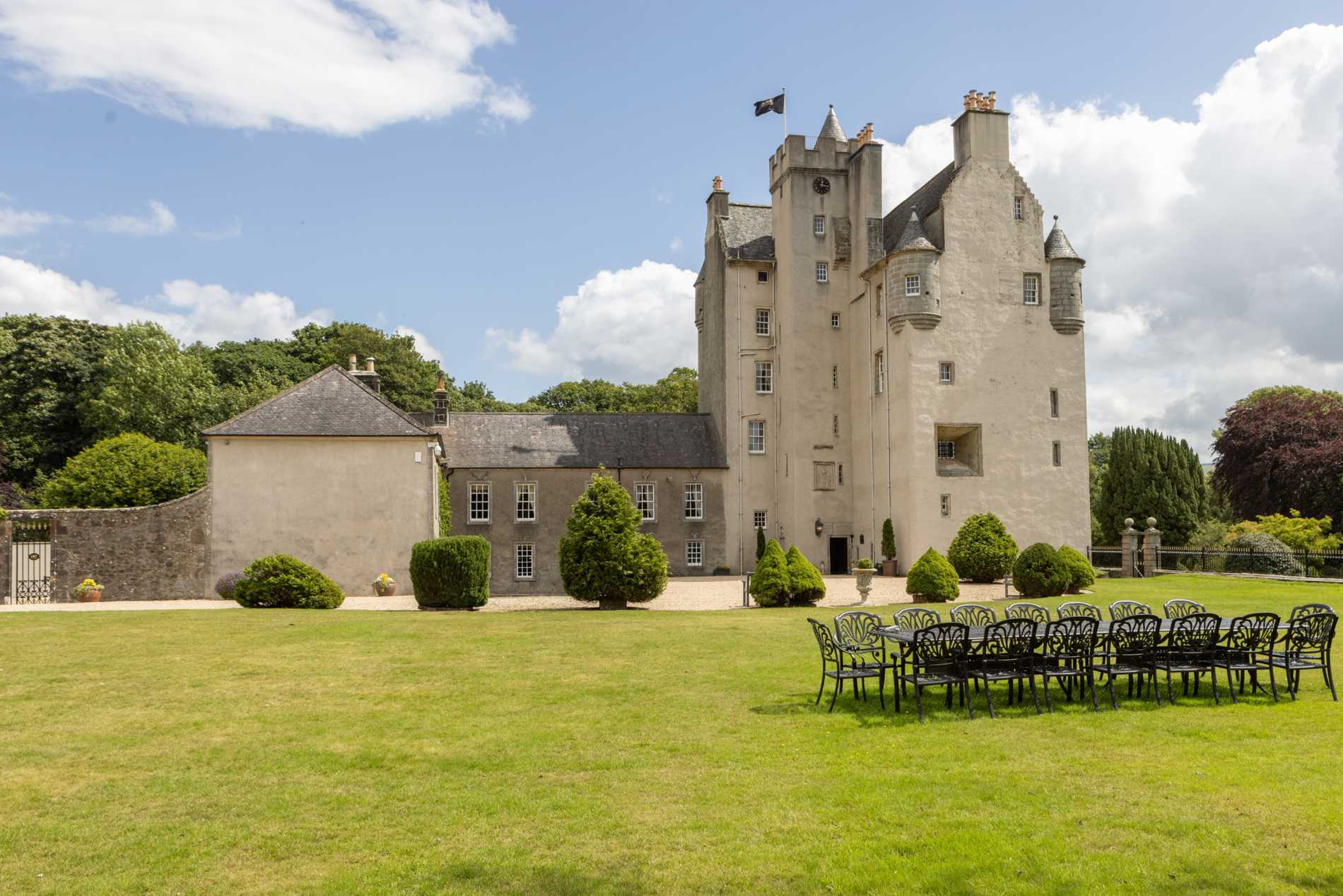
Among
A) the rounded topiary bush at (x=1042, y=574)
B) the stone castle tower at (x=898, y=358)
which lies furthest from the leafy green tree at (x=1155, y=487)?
the rounded topiary bush at (x=1042, y=574)

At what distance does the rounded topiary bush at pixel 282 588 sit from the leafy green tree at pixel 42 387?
35317 millimetres

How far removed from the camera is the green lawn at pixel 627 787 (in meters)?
5.98

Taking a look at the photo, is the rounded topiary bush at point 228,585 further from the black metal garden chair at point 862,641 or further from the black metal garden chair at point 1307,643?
the black metal garden chair at point 1307,643

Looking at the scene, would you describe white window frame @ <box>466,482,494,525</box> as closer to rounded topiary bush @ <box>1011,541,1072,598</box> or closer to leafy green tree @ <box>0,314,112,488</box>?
rounded topiary bush @ <box>1011,541,1072,598</box>

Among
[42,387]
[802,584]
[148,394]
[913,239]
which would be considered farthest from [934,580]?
[42,387]

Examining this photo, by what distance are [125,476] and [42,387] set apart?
687 inches

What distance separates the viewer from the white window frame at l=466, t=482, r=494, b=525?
38.6m

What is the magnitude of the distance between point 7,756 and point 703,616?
15.7 meters

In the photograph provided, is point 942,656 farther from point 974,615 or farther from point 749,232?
point 749,232

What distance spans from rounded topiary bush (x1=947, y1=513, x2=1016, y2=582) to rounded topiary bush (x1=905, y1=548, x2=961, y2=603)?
5.25 meters

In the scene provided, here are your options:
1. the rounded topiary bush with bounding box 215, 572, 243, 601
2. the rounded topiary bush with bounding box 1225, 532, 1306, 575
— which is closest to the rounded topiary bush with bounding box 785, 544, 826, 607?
the rounded topiary bush with bounding box 215, 572, 243, 601

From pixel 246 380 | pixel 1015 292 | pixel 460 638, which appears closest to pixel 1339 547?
pixel 1015 292

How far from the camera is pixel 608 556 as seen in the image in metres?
25.3

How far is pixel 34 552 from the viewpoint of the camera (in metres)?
28.7
